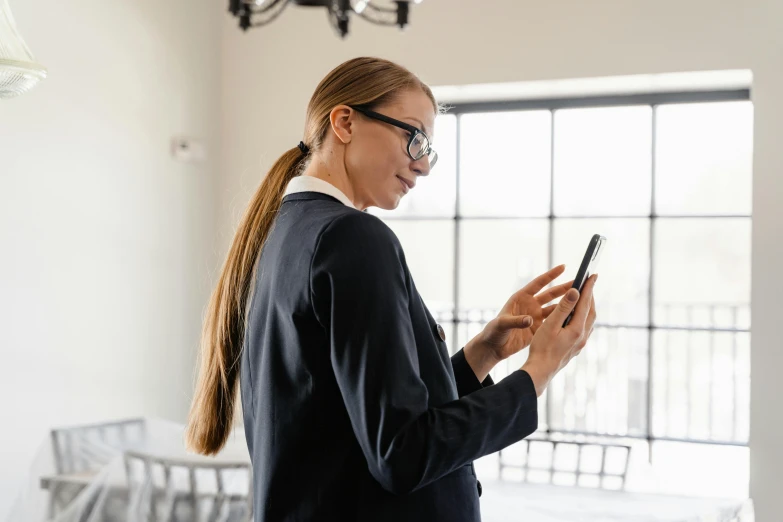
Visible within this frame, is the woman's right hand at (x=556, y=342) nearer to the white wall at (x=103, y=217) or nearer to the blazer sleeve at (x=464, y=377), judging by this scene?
the blazer sleeve at (x=464, y=377)

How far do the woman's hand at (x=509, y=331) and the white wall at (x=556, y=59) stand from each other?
239 cm

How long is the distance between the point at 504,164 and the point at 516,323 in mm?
4046

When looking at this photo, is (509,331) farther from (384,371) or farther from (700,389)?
(700,389)

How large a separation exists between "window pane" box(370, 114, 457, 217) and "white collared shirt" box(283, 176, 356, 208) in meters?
3.75

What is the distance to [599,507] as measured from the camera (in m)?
2.52

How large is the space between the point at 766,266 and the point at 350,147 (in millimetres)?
3195

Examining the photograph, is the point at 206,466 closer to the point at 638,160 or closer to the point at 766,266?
the point at 766,266

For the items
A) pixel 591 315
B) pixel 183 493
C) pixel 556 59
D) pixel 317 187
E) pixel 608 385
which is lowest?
pixel 608 385

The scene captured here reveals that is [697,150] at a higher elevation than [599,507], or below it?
higher

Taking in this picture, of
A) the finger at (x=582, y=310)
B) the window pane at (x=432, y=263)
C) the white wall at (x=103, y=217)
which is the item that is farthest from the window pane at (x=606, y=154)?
the finger at (x=582, y=310)

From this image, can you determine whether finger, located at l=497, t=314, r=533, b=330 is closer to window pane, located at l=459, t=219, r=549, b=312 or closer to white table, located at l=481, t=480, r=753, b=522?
white table, located at l=481, t=480, r=753, b=522

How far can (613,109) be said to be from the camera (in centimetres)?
457

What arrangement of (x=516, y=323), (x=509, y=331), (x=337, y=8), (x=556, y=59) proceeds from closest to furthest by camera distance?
(x=516, y=323) → (x=509, y=331) → (x=337, y=8) → (x=556, y=59)

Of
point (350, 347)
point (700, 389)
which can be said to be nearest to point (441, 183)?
point (700, 389)
